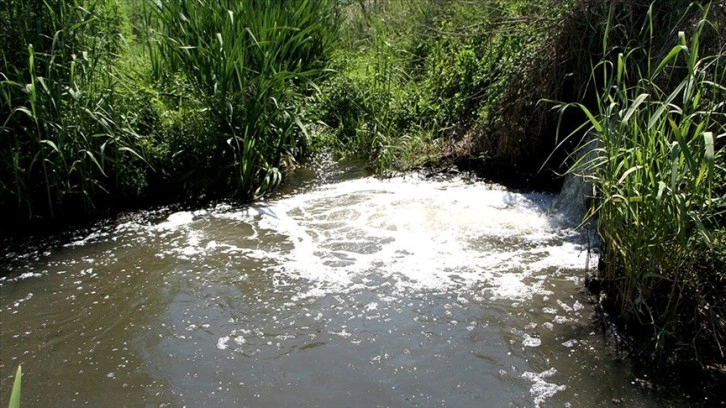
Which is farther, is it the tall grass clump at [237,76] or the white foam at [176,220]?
the tall grass clump at [237,76]

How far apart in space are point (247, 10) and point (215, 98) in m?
0.92

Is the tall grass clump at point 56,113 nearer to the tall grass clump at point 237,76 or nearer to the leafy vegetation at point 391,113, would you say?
the leafy vegetation at point 391,113

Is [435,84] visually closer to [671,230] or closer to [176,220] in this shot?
[176,220]

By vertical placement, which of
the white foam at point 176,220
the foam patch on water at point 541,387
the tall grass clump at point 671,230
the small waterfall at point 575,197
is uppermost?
the tall grass clump at point 671,230

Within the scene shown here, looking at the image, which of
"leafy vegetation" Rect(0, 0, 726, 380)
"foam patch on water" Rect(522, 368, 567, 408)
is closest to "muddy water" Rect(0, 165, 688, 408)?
"foam patch on water" Rect(522, 368, 567, 408)

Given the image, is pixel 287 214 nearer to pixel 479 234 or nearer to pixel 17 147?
pixel 479 234

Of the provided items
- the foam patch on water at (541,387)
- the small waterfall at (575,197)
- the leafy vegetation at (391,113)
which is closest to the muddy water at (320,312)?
the foam patch on water at (541,387)

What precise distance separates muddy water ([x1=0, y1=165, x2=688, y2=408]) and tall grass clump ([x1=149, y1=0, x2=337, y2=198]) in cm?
49

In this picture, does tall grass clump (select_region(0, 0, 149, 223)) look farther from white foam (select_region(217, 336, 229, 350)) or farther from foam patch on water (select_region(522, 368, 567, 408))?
foam patch on water (select_region(522, 368, 567, 408))

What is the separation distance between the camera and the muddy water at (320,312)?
3.10m

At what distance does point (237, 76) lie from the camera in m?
5.36

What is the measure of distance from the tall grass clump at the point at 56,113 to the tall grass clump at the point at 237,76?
2.31 feet

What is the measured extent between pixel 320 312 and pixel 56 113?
2.42 meters

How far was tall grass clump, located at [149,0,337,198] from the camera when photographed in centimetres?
538
